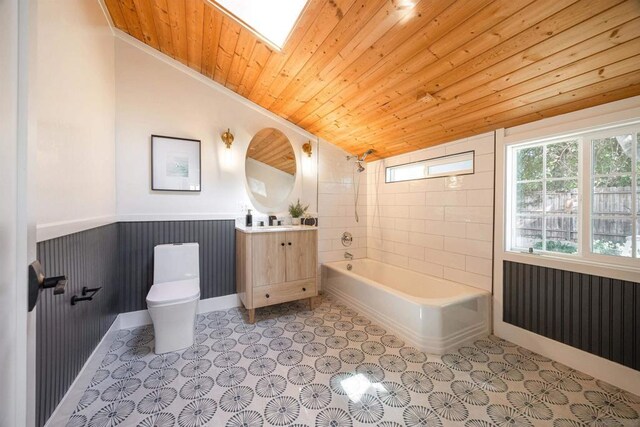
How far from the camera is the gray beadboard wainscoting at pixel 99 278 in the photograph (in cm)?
120

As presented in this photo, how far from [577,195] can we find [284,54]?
2490 mm

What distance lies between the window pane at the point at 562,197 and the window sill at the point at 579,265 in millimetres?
368

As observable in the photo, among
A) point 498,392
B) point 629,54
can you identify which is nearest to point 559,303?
point 498,392

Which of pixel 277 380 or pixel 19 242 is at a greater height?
pixel 19 242

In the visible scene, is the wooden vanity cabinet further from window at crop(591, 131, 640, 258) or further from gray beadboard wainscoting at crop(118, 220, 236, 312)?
window at crop(591, 131, 640, 258)

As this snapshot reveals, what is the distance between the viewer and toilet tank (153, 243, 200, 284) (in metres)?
2.40

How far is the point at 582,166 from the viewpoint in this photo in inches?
73.1

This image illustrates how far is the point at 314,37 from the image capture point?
71.2 inches

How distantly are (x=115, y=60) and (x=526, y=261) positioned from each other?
403 centimetres

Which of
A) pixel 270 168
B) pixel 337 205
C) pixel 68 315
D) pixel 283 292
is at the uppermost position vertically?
pixel 270 168

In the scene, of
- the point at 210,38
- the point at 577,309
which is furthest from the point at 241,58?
the point at 577,309

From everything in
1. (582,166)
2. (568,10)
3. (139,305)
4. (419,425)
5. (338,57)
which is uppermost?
(338,57)

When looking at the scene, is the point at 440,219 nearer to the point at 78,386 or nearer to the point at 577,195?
the point at 577,195

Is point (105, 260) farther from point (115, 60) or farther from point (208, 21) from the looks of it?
point (208, 21)
